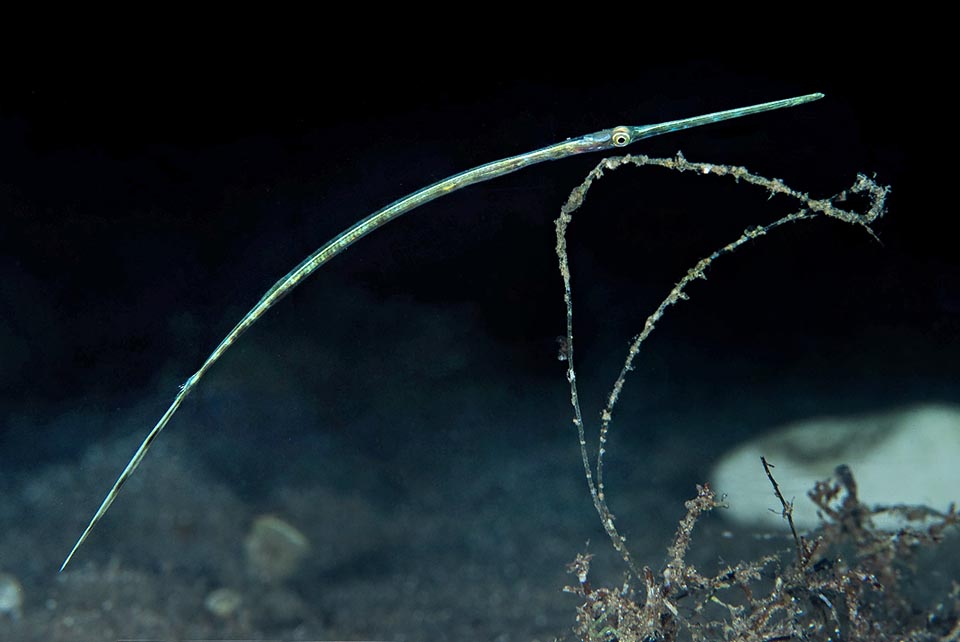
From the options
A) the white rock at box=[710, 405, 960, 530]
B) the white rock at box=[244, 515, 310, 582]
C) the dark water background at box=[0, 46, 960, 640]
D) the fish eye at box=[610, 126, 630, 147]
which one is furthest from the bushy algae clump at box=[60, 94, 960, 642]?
the white rock at box=[244, 515, 310, 582]

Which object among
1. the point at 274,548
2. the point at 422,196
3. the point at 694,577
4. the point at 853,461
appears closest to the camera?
the point at 694,577

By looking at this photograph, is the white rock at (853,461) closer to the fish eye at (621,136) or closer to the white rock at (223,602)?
the fish eye at (621,136)

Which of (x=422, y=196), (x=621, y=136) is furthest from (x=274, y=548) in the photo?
(x=621, y=136)

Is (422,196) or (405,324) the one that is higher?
(405,324)

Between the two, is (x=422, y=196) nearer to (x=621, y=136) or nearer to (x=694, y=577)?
(x=621, y=136)

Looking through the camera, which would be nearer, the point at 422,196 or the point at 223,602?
the point at 422,196

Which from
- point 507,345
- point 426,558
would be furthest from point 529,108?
point 426,558

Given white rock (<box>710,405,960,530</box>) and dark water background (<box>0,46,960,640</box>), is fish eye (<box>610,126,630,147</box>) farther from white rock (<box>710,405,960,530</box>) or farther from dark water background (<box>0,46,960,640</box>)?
white rock (<box>710,405,960,530</box>)
